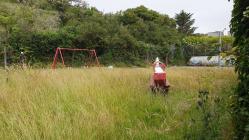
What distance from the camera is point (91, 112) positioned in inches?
173

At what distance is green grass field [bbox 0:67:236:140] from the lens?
3848 mm

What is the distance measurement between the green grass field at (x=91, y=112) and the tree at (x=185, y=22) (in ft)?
162

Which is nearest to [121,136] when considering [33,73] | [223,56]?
[223,56]

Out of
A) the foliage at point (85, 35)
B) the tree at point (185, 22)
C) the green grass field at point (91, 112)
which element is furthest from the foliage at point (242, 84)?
the tree at point (185, 22)

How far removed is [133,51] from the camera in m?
28.2

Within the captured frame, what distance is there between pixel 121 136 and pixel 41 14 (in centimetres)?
2685

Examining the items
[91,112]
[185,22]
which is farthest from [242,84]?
[185,22]

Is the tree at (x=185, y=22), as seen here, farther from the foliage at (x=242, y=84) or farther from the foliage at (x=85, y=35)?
the foliage at (x=242, y=84)

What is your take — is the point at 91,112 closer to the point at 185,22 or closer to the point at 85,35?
the point at 85,35

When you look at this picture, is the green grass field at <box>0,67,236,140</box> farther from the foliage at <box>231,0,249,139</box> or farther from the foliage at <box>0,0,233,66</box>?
the foliage at <box>0,0,233,66</box>

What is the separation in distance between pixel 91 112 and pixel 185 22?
51.7 m

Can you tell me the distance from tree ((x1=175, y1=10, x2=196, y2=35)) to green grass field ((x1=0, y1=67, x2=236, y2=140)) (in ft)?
162

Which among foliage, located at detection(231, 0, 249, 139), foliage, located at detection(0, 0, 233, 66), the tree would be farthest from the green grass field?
the tree

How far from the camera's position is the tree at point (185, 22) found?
5466cm
